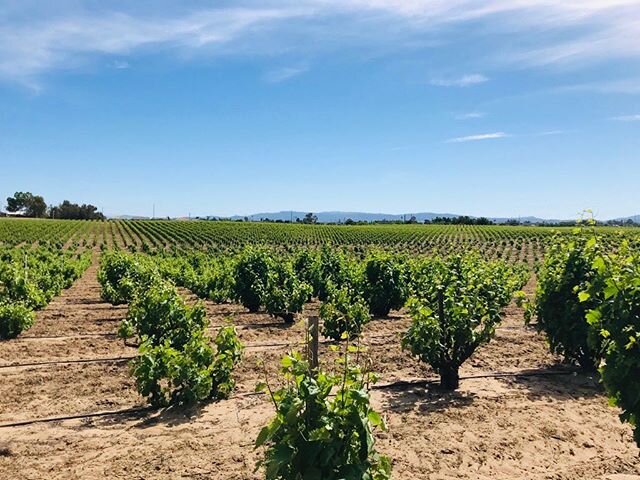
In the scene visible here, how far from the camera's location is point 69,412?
7281 mm

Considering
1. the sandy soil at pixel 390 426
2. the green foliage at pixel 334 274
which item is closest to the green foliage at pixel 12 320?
the sandy soil at pixel 390 426

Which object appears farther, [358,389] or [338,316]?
[338,316]

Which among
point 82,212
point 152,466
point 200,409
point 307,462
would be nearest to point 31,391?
point 200,409

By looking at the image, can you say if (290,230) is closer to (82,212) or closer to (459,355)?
(82,212)

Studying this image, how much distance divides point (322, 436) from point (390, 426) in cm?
330

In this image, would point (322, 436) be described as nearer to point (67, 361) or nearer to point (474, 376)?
point (474, 376)

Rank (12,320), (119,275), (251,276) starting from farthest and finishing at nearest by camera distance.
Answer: (119,275) → (251,276) → (12,320)

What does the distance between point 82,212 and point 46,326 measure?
120 meters

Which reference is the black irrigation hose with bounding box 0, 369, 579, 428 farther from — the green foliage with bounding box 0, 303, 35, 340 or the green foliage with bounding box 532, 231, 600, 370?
the green foliage with bounding box 0, 303, 35, 340

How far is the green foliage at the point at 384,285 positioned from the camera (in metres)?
16.3

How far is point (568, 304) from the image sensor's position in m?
8.60

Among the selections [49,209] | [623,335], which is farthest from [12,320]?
[49,209]

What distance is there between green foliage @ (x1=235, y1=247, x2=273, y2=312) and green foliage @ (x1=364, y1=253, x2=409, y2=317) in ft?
11.0

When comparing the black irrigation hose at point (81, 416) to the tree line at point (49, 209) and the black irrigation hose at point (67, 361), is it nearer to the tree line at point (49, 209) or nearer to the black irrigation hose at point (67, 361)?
the black irrigation hose at point (67, 361)
